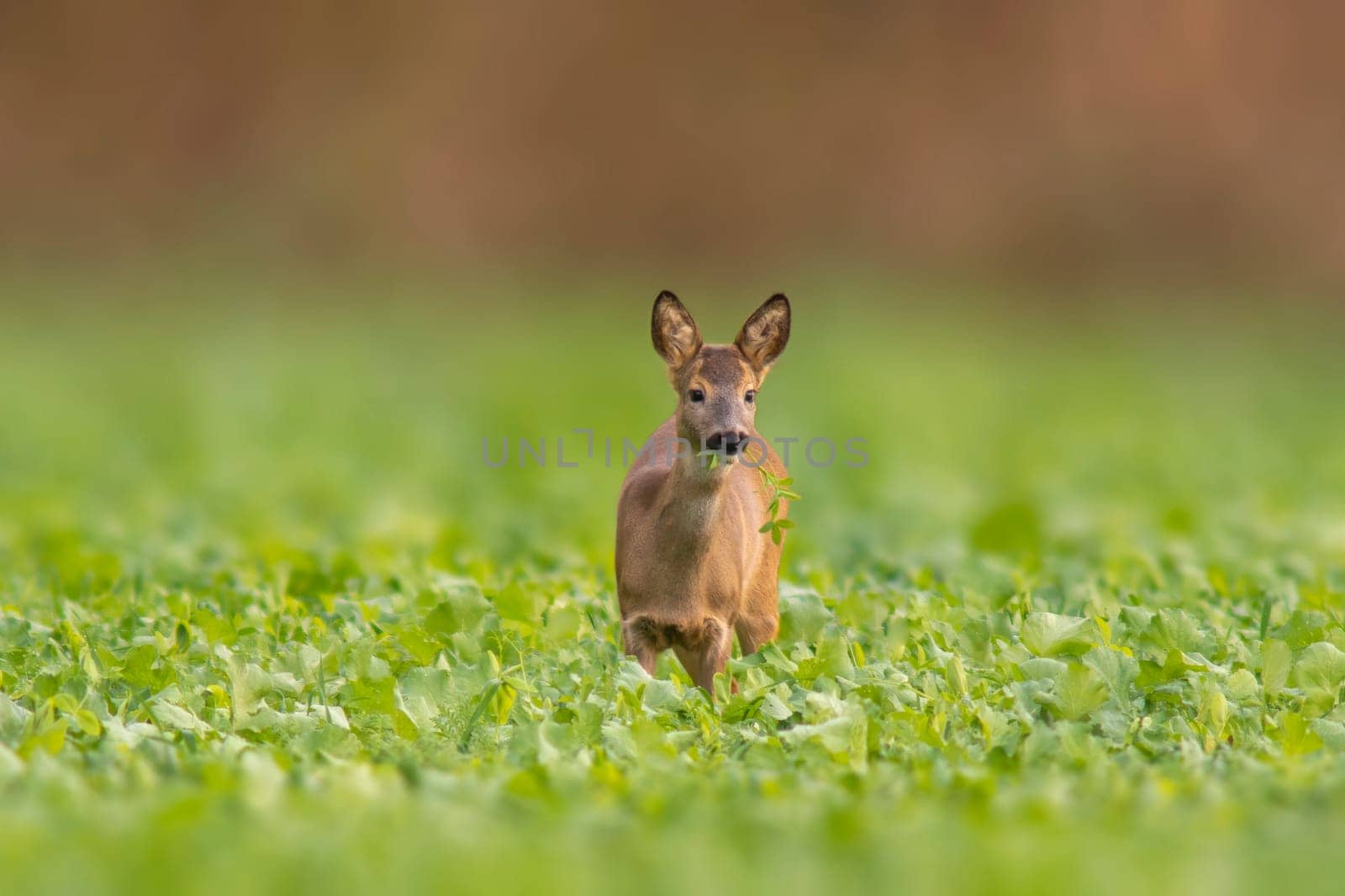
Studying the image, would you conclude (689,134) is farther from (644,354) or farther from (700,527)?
(700,527)

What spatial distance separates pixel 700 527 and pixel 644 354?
1495 cm

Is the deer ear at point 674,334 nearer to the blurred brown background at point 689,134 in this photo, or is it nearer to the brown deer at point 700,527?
the brown deer at point 700,527

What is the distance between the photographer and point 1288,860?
13.9 ft

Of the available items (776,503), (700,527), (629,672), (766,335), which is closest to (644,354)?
(766,335)

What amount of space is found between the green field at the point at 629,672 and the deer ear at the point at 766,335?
0.79 meters

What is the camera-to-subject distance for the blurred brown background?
98.1ft

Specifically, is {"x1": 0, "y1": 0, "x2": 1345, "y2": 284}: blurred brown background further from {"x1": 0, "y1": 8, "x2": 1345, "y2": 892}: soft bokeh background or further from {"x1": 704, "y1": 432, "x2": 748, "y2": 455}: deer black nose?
{"x1": 704, "y1": 432, "x2": 748, "y2": 455}: deer black nose

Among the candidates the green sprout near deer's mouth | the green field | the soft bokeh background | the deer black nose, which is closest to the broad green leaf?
the green field

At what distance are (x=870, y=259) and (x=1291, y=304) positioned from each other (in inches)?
227

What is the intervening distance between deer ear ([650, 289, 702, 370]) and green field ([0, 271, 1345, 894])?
852 millimetres

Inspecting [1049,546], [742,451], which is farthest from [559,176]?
[742,451]

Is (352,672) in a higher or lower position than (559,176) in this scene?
lower

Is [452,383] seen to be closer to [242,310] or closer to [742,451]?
[242,310]

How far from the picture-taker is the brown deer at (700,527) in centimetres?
651
